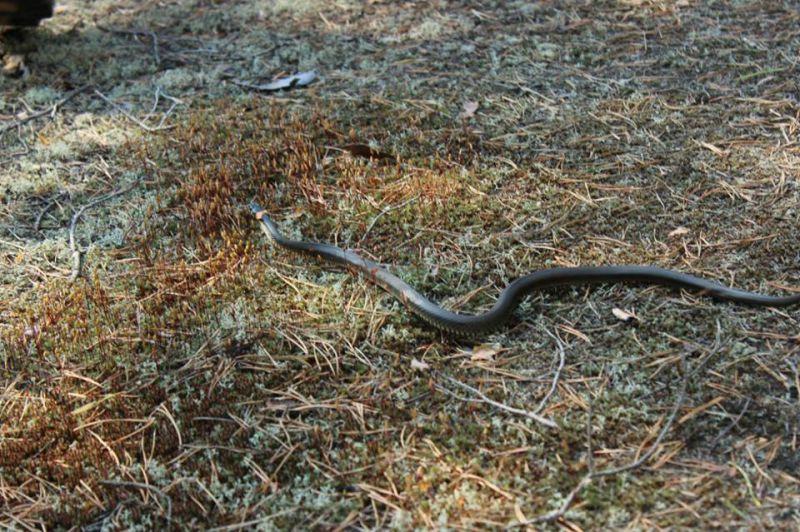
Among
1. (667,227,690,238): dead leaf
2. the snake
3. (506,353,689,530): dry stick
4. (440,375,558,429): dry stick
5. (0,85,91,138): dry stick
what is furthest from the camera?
(0,85,91,138): dry stick

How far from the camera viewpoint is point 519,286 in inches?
142

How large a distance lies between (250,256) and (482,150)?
5.21 ft

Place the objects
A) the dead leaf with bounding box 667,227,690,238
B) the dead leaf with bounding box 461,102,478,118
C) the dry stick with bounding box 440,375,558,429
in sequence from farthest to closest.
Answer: the dead leaf with bounding box 461,102,478,118, the dead leaf with bounding box 667,227,690,238, the dry stick with bounding box 440,375,558,429

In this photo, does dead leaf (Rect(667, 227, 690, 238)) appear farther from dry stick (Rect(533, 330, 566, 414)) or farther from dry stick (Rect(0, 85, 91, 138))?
dry stick (Rect(0, 85, 91, 138))

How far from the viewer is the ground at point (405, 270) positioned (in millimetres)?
2783

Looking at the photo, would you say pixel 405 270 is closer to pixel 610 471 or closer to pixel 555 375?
pixel 555 375

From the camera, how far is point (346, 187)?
451cm

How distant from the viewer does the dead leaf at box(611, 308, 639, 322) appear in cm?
344

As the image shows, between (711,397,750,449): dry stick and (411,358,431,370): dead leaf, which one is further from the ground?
(711,397,750,449): dry stick

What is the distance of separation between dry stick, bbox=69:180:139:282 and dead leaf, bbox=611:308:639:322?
2605 millimetres

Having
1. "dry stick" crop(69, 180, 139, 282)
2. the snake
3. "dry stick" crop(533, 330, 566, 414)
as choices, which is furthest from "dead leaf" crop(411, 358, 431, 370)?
"dry stick" crop(69, 180, 139, 282)

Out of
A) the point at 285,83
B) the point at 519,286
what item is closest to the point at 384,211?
the point at 519,286

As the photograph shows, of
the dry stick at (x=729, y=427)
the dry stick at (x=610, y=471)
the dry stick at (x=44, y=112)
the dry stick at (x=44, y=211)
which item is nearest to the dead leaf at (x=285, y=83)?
the dry stick at (x=44, y=112)

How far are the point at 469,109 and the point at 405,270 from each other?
68.1 inches
